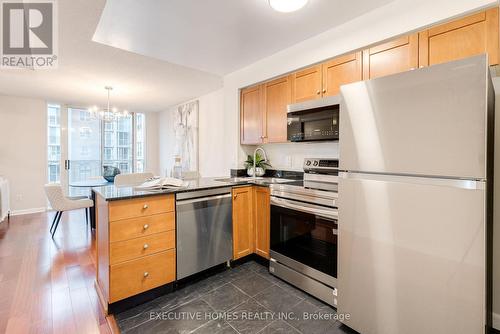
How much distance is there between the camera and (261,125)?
3.04m

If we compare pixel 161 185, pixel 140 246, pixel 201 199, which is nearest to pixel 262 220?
pixel 201 199

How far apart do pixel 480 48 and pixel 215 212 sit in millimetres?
2331

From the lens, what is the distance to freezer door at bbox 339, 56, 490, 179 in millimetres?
1108

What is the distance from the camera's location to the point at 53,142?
17.4 feet

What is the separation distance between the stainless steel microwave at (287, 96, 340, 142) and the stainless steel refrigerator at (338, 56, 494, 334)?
610mm

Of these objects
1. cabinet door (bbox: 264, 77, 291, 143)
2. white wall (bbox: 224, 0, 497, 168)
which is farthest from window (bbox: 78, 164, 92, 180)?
cabinet door (bbox: 264, 77, 291, 143)

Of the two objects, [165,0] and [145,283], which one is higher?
[165,0]

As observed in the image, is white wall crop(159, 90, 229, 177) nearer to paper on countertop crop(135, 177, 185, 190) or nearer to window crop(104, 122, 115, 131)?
paper on countertop crop(135, 177, 185, 190)

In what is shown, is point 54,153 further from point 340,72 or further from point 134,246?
point 340,72

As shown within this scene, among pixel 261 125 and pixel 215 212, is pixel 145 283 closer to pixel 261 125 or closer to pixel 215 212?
pixel 215 212

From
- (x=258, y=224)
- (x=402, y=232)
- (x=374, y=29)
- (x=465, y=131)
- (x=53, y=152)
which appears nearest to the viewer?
(x=465, y=131)

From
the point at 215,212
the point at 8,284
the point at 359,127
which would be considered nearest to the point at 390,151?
the point at 359,127

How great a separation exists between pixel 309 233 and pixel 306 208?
0.71 feet

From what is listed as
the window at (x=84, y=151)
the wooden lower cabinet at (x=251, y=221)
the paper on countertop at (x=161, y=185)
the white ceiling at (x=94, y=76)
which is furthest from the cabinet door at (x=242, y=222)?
the window at (x=84, y=151)
